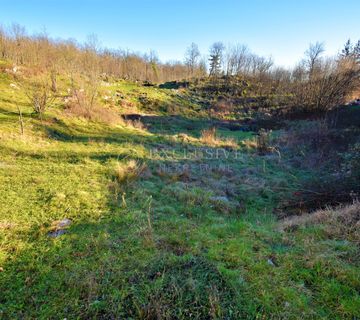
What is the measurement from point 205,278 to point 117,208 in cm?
227

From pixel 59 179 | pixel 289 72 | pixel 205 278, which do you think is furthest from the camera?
pixel 289 72

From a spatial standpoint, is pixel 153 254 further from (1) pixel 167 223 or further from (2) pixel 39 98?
(2) pixel 39 98

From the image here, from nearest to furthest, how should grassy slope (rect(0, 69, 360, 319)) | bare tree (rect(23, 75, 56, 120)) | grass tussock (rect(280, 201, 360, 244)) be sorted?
grassy slope (rect(0, 69, 360, 319)), grass tussock (rect(280, 201, 360, 244)), bare tree (rect(23, 75, 56, 120))

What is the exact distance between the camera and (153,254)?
2824 mm

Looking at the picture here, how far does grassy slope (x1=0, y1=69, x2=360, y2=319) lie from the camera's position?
2.11 meters

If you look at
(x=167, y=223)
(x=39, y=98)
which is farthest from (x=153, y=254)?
(x=39, y=98)

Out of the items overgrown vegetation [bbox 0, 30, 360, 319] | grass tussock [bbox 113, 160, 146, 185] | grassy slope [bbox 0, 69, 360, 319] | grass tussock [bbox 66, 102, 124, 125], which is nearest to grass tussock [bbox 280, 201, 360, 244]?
overgrown vegetation [bbox 0, 30, 360, 319]

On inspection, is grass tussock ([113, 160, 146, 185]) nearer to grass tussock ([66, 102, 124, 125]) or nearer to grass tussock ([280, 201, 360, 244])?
grass tussock ([280, 201, 360, 244])

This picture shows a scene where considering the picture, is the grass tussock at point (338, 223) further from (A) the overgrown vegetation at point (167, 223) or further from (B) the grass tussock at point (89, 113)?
(B) the grass tussock at point (89, 113)

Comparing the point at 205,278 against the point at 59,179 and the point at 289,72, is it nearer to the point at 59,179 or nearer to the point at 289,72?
the point at 59,179

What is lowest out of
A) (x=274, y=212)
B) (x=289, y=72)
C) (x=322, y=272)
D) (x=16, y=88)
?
(x=274, y=212)

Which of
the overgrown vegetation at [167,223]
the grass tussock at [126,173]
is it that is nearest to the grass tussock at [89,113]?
the overgrown vegetation at [167,223]

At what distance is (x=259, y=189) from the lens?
625 cm

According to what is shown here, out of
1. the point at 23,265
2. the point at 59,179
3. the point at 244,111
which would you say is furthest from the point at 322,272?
the point at 244,111
